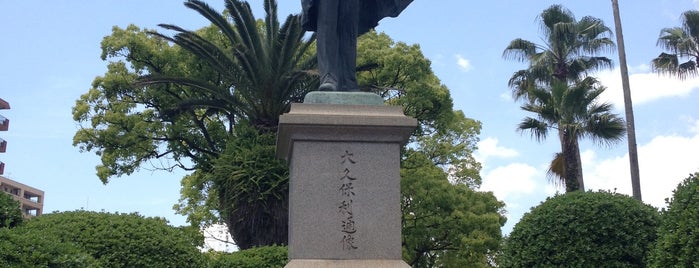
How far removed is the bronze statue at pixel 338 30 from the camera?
6.87m

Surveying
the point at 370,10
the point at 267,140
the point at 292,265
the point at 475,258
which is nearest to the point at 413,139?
the point at 475,258

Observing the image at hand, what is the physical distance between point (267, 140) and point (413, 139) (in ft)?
26.6

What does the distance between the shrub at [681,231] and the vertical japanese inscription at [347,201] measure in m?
2.44

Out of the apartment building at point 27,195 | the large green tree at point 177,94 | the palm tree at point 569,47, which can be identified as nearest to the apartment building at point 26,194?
the apartment building at point 27,195

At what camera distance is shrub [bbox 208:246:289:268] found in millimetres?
12141

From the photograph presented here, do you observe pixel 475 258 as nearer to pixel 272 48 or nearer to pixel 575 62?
pixel 575 62

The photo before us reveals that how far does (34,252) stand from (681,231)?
501cm

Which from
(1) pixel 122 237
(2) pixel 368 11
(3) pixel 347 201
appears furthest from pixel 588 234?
(1) pixel 122 237

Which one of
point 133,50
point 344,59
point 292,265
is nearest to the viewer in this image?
point 292,265

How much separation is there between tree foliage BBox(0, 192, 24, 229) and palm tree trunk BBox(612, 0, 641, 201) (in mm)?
12722

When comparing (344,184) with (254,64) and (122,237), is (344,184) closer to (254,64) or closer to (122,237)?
(122,237)

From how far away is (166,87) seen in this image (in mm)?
23891

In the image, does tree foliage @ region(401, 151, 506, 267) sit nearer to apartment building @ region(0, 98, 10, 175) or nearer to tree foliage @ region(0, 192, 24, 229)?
tree foliage @ region(0, 192, 24, 229)

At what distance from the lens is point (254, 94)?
1873 centimetres
